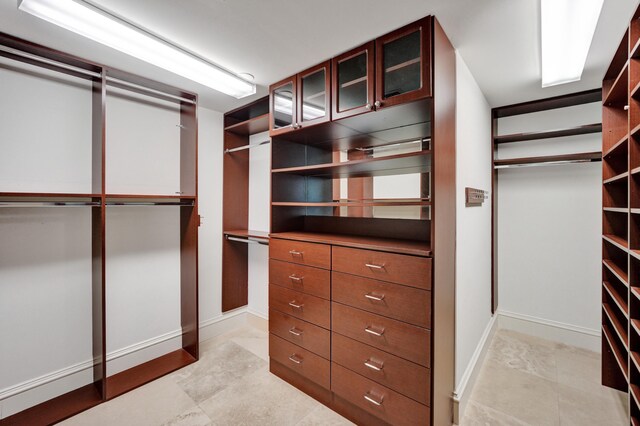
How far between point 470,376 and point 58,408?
289cm

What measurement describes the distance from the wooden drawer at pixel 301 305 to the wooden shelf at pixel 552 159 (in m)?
2.36

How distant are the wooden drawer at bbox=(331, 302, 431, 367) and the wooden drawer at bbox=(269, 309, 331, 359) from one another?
0.15 m

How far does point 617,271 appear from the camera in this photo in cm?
185

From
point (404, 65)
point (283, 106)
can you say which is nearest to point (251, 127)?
point (283, 106)

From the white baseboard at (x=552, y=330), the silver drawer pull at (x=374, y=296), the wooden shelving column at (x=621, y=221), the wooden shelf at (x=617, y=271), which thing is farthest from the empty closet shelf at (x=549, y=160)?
the silver drawer pull at (x=374, y=296)

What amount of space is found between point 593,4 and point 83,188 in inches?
131

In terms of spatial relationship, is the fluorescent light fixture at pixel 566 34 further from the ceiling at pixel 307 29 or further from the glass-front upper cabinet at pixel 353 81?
the glass-front upper cabinet at pixel 353 81

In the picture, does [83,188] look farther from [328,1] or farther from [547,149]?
[547,149]

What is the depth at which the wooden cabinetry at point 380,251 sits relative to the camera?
5.17 ft

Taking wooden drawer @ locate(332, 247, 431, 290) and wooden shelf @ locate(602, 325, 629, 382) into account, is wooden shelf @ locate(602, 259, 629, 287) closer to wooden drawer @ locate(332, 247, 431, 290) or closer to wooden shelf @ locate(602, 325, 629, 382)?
wooden shelf @ locate(602, 325, 629, 382)

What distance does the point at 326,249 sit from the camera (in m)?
1.99

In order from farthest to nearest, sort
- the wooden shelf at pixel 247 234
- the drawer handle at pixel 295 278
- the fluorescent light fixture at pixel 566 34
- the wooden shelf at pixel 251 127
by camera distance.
Answer: the wooden shelf at pixel 251 127 < the wooden shelf at pixel 247 234 < the drawer handle at pixel 295 278 < the fluorescent light fixture at pixel 566 34

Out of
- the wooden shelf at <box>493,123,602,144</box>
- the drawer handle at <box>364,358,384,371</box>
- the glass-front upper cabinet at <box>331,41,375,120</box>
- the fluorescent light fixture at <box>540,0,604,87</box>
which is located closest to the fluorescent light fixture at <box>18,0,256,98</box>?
the glass-front upper cabinet at <box>331,41,375,120</box>

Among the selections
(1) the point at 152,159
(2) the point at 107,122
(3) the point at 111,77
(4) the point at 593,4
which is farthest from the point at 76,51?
(4) the point at 593,4
